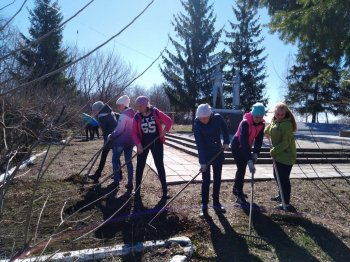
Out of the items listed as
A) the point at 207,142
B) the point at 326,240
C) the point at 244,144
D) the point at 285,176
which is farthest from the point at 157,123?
the point at 326,240

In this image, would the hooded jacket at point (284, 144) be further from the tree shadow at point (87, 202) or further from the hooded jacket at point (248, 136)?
the tree shadow at point (87, 202)

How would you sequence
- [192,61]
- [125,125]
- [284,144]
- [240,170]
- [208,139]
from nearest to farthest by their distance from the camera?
[208,139] < [284,144] < [240,170] < [125,125] < [192,61]

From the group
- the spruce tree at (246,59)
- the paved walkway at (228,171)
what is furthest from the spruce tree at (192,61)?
the paved walkway at (228,171)

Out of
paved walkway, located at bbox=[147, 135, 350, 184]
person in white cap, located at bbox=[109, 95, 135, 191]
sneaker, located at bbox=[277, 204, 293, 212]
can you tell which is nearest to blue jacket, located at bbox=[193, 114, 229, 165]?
sneaker, located at bbox=[277, 204, 293, 212]

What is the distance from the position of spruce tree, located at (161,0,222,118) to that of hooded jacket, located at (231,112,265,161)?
25731 millimetres

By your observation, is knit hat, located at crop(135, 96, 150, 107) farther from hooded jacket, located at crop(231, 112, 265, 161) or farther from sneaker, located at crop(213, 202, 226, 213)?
sneaker, located at crop(213, 202, 226, 213)

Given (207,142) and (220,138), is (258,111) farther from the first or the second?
(207,142)

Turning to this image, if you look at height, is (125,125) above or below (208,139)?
above

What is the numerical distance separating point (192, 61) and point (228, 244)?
28.2 meters

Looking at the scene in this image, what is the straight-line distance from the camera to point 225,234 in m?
4.33

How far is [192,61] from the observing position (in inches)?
1234

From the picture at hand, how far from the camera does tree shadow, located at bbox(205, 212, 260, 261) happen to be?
380 centimetres

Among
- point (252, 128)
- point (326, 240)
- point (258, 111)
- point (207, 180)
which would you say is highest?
point (258, 111)

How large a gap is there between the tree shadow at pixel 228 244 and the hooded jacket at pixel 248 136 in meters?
1.18
